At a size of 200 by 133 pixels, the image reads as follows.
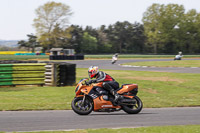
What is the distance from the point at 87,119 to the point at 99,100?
87 cm

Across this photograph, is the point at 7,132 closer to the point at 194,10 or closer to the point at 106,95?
the point at 106,95

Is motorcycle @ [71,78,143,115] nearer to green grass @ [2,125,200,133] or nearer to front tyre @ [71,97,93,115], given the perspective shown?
front tyre @ [71,97,93,115]

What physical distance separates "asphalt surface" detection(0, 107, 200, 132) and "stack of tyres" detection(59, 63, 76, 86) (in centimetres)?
794

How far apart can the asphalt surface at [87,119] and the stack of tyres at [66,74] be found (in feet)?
26.1

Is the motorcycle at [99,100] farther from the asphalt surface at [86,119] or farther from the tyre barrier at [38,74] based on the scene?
the tyre barrier at [38,74]

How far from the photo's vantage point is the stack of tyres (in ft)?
58.0

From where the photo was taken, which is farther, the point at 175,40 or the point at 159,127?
the point at 175,40

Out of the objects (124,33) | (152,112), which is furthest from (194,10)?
(152,112)

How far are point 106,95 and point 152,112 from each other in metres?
1.66

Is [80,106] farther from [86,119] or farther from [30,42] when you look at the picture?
[30,42]

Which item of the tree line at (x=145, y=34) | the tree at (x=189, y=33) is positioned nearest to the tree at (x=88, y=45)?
the tree line at (x=145, y=34)

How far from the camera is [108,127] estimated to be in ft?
23.8

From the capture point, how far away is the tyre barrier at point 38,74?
17469 mm

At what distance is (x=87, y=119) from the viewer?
8352mm
